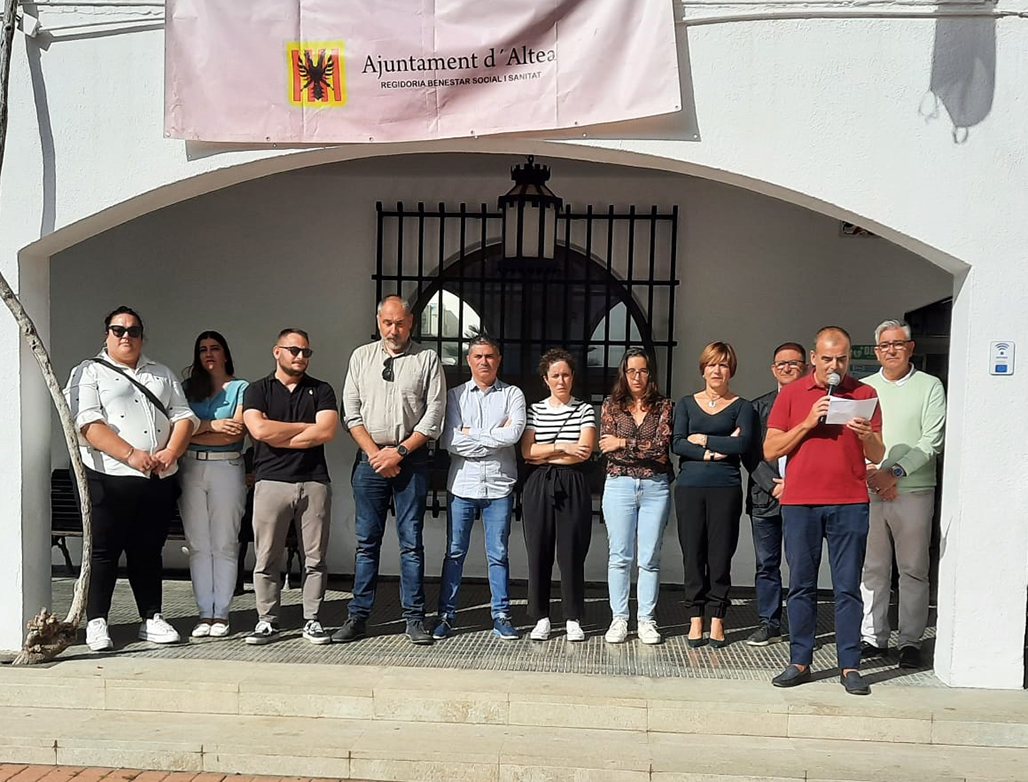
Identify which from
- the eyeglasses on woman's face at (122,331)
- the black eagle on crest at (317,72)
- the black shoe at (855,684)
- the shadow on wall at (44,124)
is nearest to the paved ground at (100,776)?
the eyeglasses on woman's face at (122,331)

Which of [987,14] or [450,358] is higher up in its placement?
[987,14]

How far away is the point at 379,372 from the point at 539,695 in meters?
1.90

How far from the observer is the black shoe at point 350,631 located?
17.0 feet

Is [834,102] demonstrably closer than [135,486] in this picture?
Yes

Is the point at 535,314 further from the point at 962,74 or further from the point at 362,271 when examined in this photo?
the point at 962,74

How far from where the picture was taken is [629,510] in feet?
17.3

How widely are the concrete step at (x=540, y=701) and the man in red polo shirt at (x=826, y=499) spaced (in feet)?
0.73

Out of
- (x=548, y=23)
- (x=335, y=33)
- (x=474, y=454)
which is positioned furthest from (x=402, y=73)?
(x=474, y=454)

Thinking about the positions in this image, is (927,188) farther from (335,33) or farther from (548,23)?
(335,33)

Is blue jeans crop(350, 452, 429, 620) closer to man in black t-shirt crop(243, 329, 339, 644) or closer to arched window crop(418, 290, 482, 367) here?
man in black t-shirt crop(243, 329, 339, 644)

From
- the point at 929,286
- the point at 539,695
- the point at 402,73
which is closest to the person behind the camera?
the point at 539,695

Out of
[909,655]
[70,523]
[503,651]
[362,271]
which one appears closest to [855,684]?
[909,655]

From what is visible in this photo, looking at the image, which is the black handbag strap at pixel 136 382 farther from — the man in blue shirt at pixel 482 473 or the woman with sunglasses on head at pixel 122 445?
the man in blue shirt at pixel 482 473

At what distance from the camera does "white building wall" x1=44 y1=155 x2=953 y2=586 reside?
6.75m
